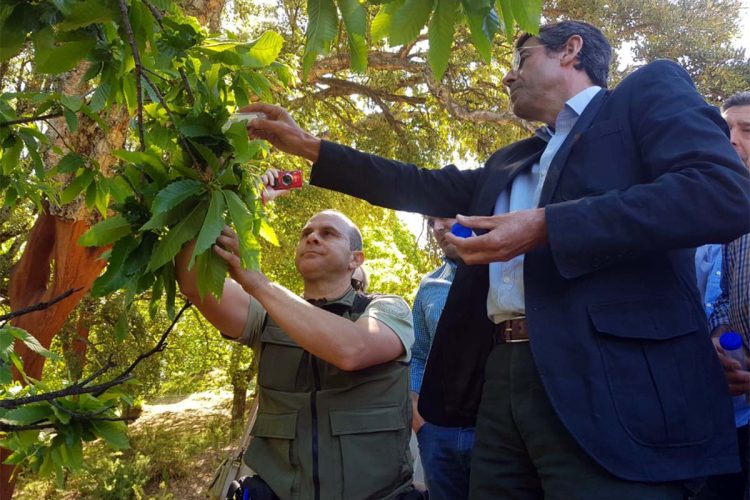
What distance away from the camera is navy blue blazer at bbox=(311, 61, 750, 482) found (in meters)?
1.52

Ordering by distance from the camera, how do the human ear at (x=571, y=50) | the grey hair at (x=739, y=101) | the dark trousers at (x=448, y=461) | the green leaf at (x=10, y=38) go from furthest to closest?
the dark trousers at (x=448, y=461), the grey hair at (x=739, y=101), the human ear at (x=571, y=50), the green leaf at (x=10, y=38)

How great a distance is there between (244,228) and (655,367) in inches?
40.0

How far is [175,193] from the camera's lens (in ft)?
5.28

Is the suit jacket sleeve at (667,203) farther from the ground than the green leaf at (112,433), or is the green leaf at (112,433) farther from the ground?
the suit jacket sleeve at (667,203)

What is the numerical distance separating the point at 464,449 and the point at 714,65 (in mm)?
8221

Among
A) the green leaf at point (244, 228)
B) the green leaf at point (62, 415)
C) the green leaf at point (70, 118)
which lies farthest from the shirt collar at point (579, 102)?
the green leaf at point (62, 415)

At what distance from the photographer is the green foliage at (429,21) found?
1.33 meters

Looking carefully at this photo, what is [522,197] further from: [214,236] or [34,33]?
[34,33]

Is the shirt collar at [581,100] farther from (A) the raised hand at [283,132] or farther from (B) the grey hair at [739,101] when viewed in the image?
(B) the grey hair at [739,101]

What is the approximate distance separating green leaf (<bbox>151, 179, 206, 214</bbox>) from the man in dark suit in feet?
2.16

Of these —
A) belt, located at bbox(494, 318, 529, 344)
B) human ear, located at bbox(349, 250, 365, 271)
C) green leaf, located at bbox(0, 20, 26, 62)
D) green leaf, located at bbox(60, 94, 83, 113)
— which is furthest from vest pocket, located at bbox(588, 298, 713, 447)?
green leaf, located at bbox(60, 94, 83, 113)

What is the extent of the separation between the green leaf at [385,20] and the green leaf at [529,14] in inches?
9.4

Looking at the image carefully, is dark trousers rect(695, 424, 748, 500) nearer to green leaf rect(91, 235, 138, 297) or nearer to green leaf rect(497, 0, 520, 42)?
green leaf rect(497, 0, 520, 42)

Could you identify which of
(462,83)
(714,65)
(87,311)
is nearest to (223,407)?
(87,311)
